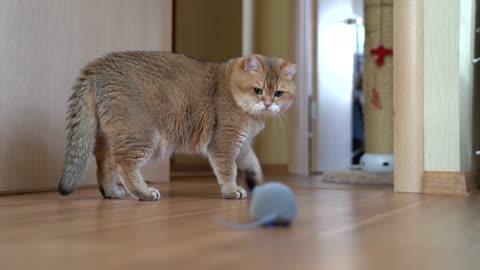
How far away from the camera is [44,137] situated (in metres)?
1.95

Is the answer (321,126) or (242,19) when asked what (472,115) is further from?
(242,19)

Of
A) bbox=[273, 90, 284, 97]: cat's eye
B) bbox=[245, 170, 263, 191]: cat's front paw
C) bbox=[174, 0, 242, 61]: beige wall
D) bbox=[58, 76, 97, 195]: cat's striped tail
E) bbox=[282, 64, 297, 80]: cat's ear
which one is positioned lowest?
bbox=[245, 170, 263, 191]: cat's front paw

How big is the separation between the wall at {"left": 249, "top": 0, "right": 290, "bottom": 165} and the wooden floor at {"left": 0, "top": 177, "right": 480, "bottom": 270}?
2.93 m

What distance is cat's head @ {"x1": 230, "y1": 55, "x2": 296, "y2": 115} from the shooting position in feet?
5.92

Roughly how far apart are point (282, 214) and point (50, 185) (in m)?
1.26

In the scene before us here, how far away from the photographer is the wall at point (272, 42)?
440 centimetres

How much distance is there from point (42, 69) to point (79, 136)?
455 mm

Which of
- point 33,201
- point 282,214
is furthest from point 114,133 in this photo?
point 282,214

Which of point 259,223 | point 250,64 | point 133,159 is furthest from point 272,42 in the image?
point 259,223

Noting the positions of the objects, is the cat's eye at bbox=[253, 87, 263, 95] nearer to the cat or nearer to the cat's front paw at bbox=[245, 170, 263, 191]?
the cat

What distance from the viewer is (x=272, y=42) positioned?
4430 mm

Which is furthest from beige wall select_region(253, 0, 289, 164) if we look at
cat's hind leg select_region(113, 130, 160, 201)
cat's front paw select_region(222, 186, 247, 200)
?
cat's hind leg select_region(113, 130, 160, 201)

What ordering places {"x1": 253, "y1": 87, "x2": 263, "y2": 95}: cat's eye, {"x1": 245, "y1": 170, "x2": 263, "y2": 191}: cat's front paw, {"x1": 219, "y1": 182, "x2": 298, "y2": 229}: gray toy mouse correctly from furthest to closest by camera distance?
1. {"x1": 245, "y1": 170, "x2": 263, "y2": 191}: cat's front paw
2. {"x1": 253, "y1": 87, "x2": 263, "y2": 95}: cat's eye
3. {"x1": 219, "y1": 182, "x2": 298, "y2": 229}: gray toy mouse

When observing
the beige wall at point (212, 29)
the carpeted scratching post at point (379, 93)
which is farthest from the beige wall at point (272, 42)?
the carpeted scratching post at point (379, 93)
